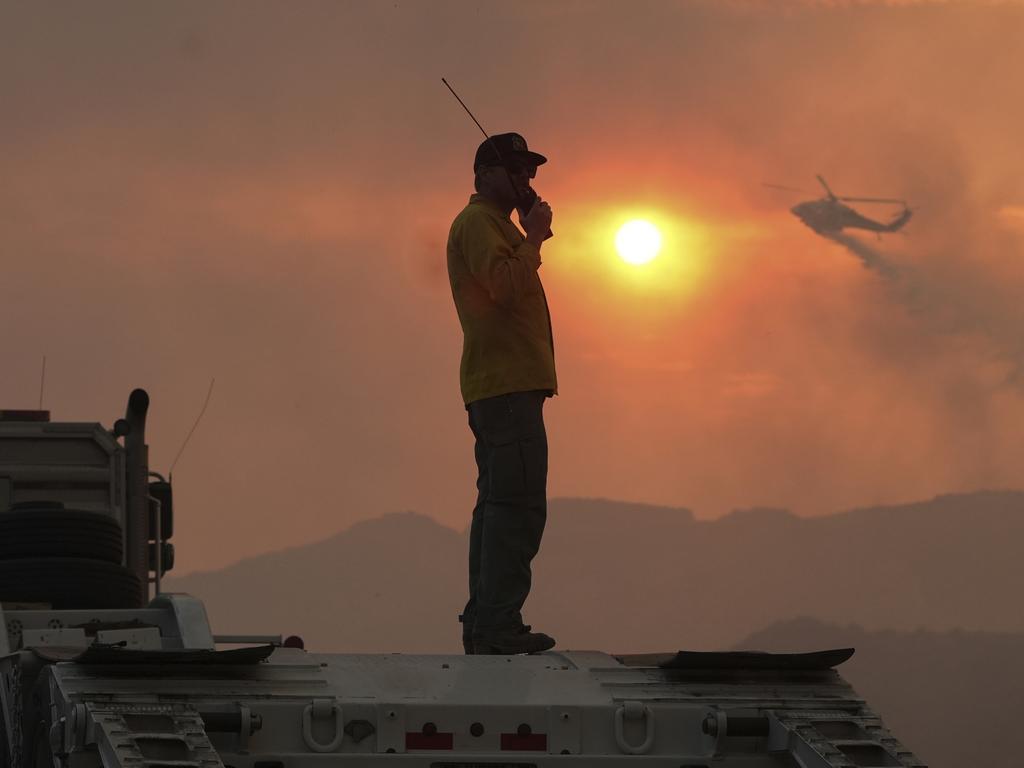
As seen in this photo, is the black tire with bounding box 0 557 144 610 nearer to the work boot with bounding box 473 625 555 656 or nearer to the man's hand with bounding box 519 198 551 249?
the work boot with bounding box 473 625 555 656

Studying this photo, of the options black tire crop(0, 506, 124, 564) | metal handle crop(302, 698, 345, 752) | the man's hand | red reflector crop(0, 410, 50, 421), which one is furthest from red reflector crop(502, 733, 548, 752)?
red reflector crop(0, 410, 50, 421)

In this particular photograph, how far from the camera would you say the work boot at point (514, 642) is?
808 centimetres

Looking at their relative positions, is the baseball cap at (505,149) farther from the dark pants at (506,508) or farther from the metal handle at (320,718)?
the metal handle at (320,718)

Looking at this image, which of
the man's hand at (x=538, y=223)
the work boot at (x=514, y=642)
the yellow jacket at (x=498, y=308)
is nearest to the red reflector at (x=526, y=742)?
the work boot at (x=514, y=642)

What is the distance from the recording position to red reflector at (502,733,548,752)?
668 cm

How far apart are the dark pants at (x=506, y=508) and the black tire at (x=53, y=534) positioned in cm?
221

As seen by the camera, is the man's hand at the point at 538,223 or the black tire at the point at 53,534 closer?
the man's hand at the point at 538,223

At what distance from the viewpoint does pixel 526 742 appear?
6691mm

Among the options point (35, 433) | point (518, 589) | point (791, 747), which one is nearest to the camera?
point (791, 747)

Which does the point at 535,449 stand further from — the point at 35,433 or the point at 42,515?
the point at 35,433

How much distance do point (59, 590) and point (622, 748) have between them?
3.66 m

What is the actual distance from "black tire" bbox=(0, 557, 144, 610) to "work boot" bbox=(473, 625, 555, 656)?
2283 mm

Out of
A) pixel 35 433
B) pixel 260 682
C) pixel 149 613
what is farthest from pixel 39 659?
pixel 35 433

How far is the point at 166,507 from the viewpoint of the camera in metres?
12.8
